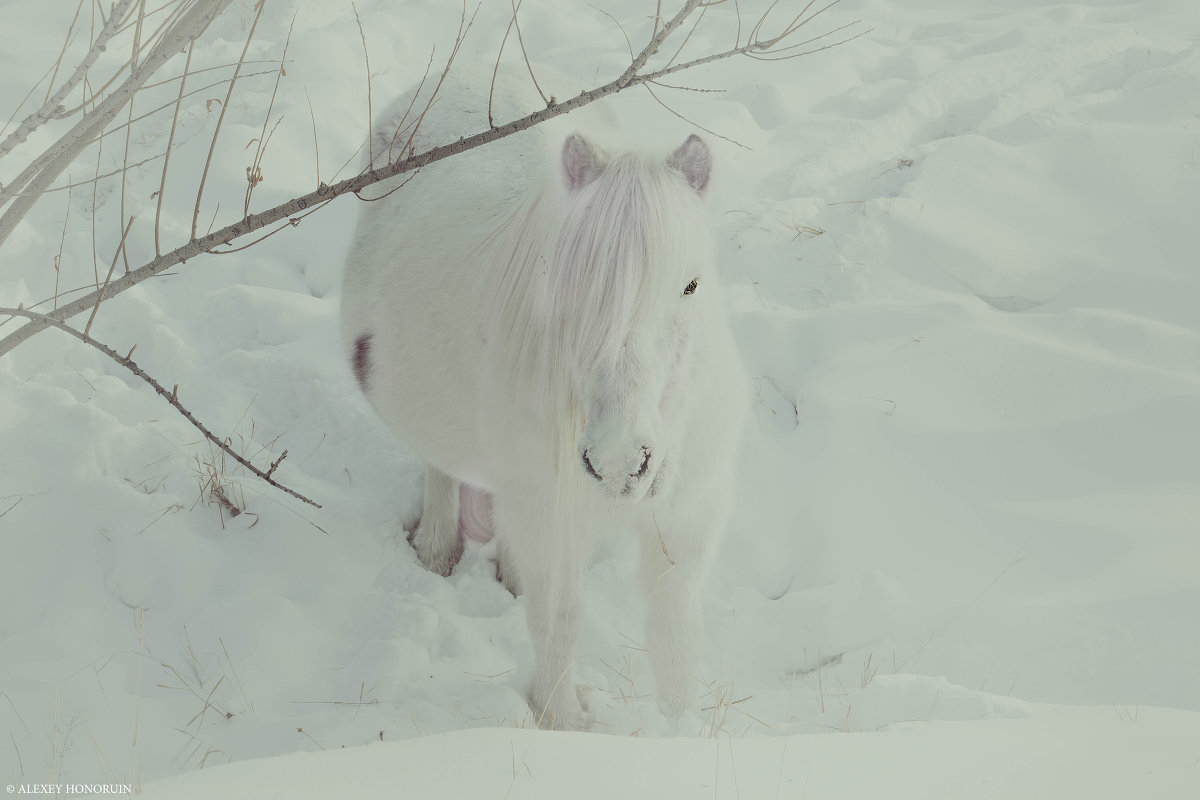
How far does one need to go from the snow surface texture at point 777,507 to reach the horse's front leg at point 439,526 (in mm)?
61

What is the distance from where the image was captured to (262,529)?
2943 mm

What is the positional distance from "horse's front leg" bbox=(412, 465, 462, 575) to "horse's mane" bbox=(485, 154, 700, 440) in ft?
4.29

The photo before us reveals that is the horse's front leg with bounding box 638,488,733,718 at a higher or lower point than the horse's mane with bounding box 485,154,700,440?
lower

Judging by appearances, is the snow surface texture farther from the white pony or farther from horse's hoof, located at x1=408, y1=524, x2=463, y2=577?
the white pony

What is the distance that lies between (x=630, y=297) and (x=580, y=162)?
34cm

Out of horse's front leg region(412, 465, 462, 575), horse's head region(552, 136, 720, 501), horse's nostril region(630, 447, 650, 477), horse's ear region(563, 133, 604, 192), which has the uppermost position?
horse's ear region(563, 133, 604, 192)

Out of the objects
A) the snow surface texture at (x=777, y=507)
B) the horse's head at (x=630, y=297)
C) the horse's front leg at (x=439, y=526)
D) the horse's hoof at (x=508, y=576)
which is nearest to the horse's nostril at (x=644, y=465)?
the horse's head at (x=630, y=297)

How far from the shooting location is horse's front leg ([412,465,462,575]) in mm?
3074

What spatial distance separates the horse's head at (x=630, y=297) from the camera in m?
1.61

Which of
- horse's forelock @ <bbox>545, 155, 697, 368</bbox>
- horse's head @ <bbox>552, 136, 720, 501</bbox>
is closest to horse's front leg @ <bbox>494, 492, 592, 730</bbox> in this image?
horse's head @ <bbox>552, 136, 720, 501</bbox>

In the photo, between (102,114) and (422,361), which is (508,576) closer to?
(422,361)

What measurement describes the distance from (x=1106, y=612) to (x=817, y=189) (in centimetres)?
273

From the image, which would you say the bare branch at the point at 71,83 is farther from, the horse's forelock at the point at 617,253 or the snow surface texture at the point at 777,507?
the snow surface texture at the point at 777,507

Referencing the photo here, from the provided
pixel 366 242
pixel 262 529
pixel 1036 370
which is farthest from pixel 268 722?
pixel 1036 370
